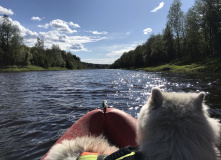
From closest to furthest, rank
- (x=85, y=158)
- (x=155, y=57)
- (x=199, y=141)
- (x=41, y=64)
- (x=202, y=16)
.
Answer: (x=199, y=141), (x=85, y=158), (x=202, y=16), (x=155, y=57), (x=41, y=64)

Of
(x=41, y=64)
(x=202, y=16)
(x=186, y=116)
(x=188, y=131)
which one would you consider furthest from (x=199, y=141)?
(x=41, y=64)

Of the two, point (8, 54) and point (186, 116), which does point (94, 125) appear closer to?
point (186, 116)

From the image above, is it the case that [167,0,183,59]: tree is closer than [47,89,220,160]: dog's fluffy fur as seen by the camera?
No

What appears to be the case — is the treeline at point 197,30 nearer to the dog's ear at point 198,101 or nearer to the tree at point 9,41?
the dog's ear at point 198,101

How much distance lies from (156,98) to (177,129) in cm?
36

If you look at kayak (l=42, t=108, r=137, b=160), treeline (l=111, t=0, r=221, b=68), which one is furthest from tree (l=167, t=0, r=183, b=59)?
kayak (l=42, t=108, r=137, b=160)

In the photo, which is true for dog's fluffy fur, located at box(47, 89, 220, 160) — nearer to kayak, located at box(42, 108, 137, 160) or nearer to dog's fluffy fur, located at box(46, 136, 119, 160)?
dog's fluffy fur, located at box(46, 136, 119, 160)

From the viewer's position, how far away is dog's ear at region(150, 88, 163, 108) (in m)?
1.62

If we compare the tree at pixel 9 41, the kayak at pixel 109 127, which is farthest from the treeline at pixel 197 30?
the tree at pixel 9 41

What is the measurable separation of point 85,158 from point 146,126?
126 cm

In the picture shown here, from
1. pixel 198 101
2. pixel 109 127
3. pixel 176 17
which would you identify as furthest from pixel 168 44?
pixel 198 101

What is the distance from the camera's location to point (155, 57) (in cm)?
7369

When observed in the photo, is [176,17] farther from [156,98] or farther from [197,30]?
[156,98]

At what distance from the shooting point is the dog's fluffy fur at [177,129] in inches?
58.2
